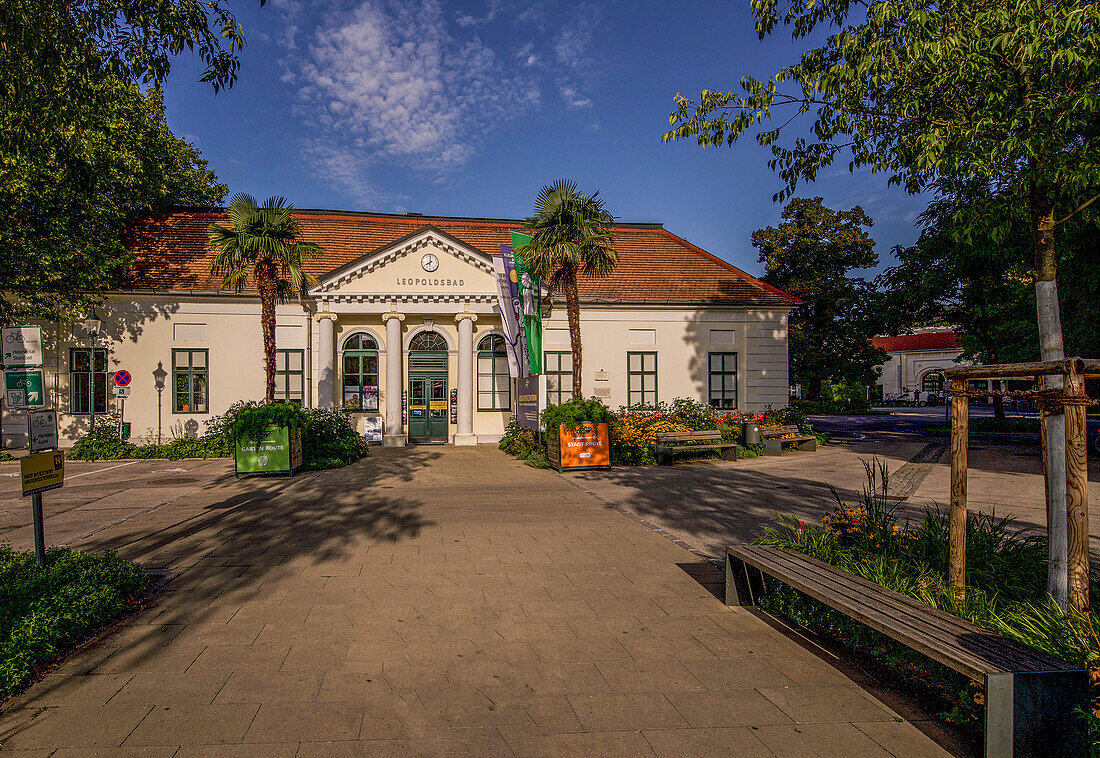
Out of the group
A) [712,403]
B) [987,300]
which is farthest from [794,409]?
[987,300]

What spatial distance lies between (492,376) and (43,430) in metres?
15.3

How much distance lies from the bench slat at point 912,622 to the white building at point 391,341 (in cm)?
1532

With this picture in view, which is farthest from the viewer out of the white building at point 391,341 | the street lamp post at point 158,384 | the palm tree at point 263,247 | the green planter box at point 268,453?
the street lamp post at point 158,384

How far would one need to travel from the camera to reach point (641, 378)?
21.2m

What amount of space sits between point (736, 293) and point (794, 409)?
543cm

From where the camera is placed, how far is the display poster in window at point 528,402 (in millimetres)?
15508

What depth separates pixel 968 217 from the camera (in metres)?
5.62

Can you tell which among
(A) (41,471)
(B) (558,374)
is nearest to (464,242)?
(B) (558,374)

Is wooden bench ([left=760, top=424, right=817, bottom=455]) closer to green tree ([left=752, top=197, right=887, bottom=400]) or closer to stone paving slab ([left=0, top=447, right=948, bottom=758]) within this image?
stone paving slab ([left=0, top=447, right=948, bottom=758])

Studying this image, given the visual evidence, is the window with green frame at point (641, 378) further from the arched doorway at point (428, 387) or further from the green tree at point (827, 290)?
the green tree at point (827, 290)

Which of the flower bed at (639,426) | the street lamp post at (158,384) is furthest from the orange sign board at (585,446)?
the street lamp post at (158,384)

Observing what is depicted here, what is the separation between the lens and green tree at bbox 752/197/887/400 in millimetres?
29422

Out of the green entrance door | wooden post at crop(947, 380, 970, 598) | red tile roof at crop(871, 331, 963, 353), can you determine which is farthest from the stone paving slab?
red tile roof at crop(871, 331, 963, 353)

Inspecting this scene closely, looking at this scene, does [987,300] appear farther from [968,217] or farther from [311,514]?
[311,514]
